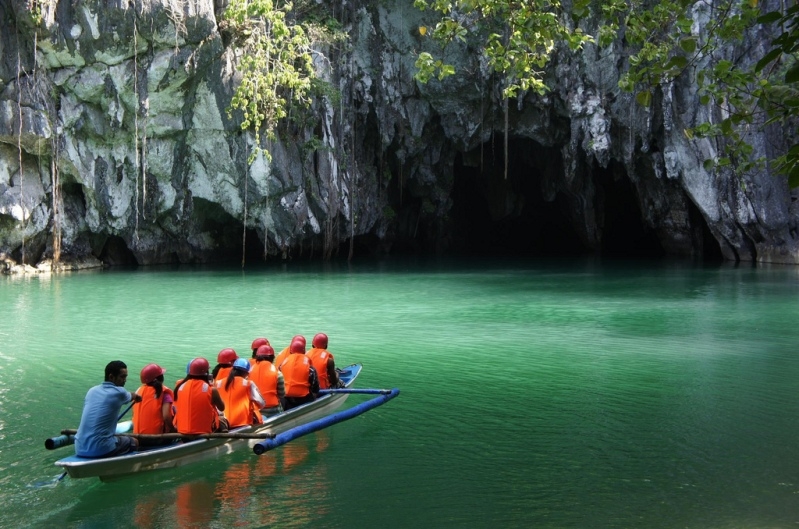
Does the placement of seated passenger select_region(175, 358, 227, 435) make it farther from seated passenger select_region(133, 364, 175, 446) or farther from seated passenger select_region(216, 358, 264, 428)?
seated passenger select_region(216, 358, 264, 428)

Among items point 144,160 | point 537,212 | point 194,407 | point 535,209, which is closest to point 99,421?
point 194,407

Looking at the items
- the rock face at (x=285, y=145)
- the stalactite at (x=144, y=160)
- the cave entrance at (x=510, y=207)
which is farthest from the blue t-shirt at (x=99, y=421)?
the cave entrance at (x=510, y=207)

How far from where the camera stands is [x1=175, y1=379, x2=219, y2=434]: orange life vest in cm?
638

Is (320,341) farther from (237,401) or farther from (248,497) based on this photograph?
(248,497)

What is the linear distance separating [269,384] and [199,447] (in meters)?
1.25

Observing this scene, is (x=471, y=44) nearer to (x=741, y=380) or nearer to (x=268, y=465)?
(x=741, y=380)

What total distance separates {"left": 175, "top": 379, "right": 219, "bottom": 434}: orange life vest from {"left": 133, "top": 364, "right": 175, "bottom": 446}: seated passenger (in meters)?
0.09

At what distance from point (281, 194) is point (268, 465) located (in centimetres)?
2226

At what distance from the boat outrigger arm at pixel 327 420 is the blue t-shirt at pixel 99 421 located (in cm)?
105

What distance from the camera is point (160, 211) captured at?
27797 millimetres

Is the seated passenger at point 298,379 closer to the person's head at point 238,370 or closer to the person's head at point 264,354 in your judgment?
the person's head at point 264,354

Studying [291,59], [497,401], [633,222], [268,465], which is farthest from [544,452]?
[633,222]

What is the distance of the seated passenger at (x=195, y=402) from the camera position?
638 cm

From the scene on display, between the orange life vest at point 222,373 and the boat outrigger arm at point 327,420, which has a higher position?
the orange life vest at point 222,373
